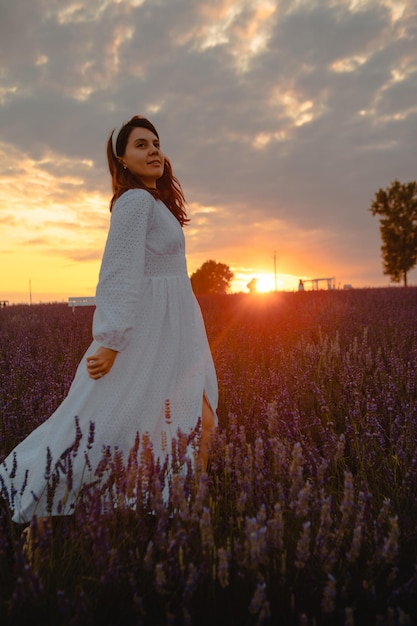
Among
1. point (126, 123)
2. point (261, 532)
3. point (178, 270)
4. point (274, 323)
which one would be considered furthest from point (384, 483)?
point (274, 323)

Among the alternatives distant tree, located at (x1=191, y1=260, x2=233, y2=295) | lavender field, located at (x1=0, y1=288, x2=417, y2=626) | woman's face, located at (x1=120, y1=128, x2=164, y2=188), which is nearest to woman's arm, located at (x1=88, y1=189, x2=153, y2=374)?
woman's face, located at (x1=120, y1=128, x2=164, y2=188)

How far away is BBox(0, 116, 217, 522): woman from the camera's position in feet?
6.04

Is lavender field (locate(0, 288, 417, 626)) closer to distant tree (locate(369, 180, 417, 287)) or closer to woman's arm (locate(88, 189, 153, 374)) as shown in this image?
woman's arm (locate(88, 189, 153, 374))

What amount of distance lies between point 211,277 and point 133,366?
71741 mm

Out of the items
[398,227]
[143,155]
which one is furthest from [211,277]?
[143,155]

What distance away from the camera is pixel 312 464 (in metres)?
1.87

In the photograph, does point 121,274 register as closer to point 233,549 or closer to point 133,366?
point 133,366

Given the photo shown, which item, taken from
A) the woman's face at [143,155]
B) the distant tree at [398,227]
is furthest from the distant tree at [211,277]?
the woman's face at [143,155]

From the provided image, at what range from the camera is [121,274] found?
6.09ft

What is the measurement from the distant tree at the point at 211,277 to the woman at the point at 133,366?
6489cm

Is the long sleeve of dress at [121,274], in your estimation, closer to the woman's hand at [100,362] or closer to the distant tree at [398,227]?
the woman's hand at [100,362]

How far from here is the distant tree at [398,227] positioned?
34.7 meters

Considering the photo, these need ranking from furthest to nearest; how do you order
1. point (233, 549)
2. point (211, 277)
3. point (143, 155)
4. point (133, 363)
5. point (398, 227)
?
point (211, 277) → point (398, 227) → point (143, 155) → point (133, 363) → point (233, 549)

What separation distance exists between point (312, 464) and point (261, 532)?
74cm
